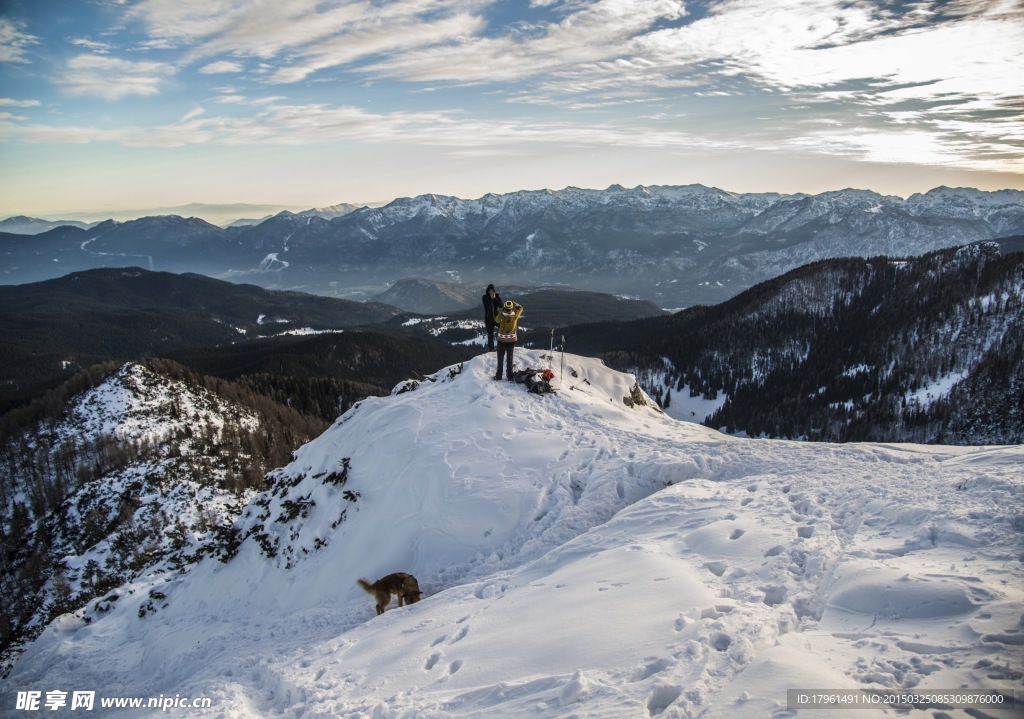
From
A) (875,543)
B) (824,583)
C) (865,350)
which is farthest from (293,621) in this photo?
(865,350)

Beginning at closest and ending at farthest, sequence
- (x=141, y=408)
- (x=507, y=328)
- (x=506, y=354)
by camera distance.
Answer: (x=507, y=328) < (x=506, y=354) < (x=141, y=408)

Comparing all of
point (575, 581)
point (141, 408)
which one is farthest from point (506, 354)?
point (141, 408)

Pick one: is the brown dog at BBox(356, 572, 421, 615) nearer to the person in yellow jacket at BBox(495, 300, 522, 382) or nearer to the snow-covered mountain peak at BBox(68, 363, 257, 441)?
the person in yellow jacket at BBox(495, 300, 522, 382)

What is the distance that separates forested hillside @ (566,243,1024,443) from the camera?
11119 cm

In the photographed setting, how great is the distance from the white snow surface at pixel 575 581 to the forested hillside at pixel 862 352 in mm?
121298

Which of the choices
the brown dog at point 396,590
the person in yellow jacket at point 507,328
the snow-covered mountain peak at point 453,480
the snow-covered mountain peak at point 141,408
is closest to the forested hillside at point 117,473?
the snow-covered mountain peak at point 141,408

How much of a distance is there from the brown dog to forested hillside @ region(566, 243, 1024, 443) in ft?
421

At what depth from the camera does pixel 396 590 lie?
13.1 meters

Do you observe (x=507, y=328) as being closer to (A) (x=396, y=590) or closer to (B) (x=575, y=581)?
Answer: (A) (x=396, y=590)

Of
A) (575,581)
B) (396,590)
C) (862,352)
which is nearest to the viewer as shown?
(575,581)

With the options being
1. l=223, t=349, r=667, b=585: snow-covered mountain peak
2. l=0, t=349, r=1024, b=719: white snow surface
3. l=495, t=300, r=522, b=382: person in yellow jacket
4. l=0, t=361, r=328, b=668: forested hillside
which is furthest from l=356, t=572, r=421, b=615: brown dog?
l=0, t=361, r=328, b=668: forested hillside

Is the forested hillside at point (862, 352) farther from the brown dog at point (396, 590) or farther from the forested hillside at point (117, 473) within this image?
the brown dog at point (396, 590)

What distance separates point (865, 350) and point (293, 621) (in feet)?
548

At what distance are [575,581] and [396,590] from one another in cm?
534
